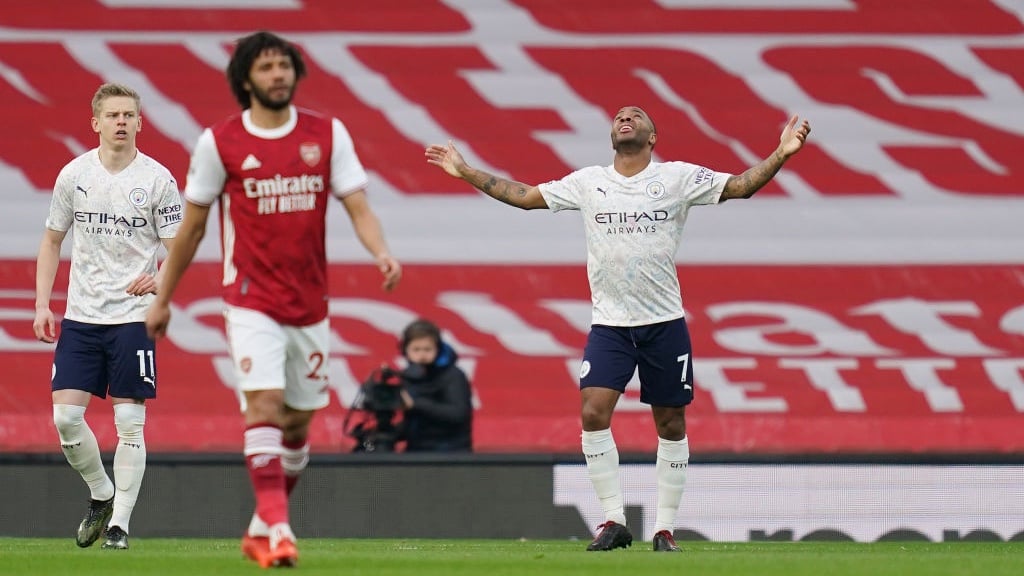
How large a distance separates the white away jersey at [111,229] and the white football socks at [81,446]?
1.44 ft

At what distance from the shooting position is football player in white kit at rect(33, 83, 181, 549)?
8.11 meters

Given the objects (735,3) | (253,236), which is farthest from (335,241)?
A: (253,236)

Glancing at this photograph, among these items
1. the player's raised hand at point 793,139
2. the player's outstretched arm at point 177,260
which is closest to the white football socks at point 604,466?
the player's raised hand at point 793,139

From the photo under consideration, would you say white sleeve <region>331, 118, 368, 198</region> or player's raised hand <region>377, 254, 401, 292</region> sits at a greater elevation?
white sleeve <region>331, 118, 368, 198</region>

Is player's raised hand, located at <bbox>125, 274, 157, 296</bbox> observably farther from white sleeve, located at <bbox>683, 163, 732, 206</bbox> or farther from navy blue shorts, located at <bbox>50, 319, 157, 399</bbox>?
white sleeve, located at <bbox>683, 163, 732, 206</bbox>

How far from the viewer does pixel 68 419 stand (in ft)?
26.6

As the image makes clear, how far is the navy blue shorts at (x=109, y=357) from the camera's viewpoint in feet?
26.7

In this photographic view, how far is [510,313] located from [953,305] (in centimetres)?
335

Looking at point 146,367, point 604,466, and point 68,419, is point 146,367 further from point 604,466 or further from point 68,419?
point 604,466

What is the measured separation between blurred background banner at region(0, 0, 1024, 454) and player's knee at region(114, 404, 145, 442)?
4807 millimetres

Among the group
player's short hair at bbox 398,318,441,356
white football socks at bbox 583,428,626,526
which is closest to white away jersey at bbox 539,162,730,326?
white football socks at bbox 583,428,626,526

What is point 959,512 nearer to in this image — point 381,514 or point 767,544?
point 767,544

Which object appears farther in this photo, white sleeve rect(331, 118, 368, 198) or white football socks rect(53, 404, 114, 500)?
white football socks rect(53, 404, 114, 500)

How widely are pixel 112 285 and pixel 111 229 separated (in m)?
0.26
